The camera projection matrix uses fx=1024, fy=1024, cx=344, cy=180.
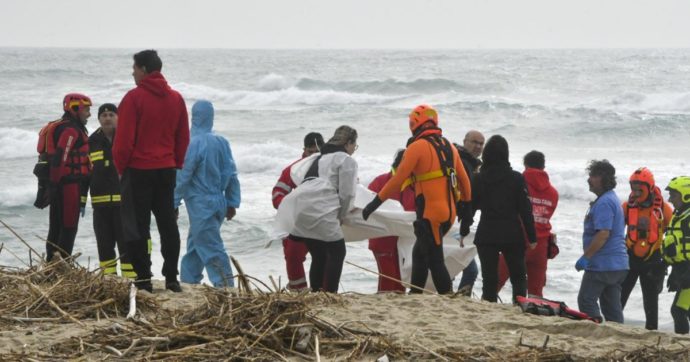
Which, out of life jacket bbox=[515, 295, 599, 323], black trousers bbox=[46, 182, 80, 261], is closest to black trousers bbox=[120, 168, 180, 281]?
black trousers bbox=[46, 182, 80, 261]

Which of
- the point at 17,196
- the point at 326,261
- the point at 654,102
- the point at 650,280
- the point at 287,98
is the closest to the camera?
the point at 326,261

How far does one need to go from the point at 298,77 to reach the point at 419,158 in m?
45.0

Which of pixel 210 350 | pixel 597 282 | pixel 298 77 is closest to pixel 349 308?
pixel 210 350

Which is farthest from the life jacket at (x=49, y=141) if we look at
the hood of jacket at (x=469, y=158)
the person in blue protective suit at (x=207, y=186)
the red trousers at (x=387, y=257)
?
the hood of jacket at (x=469, y=158)

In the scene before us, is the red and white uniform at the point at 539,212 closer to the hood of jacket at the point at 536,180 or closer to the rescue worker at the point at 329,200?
the hood of jacket at the point at 536,180

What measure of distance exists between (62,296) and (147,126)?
137 centimetres

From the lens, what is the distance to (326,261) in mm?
7914

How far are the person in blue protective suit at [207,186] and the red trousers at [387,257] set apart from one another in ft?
4.11

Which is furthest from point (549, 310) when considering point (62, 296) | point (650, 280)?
point (62, 296)

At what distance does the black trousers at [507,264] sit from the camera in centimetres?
777

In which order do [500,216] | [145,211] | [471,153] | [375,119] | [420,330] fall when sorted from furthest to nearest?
[375,119], [471,153], [500,216], [145,211], [420,330]

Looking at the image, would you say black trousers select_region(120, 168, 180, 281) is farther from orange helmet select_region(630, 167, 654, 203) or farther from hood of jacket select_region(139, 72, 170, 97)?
orange helmet select_region(630, 167, 654, 203)

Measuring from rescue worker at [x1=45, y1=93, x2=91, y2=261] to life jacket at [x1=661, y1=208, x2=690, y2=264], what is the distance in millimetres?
4711

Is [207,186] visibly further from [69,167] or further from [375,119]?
[375,119]
